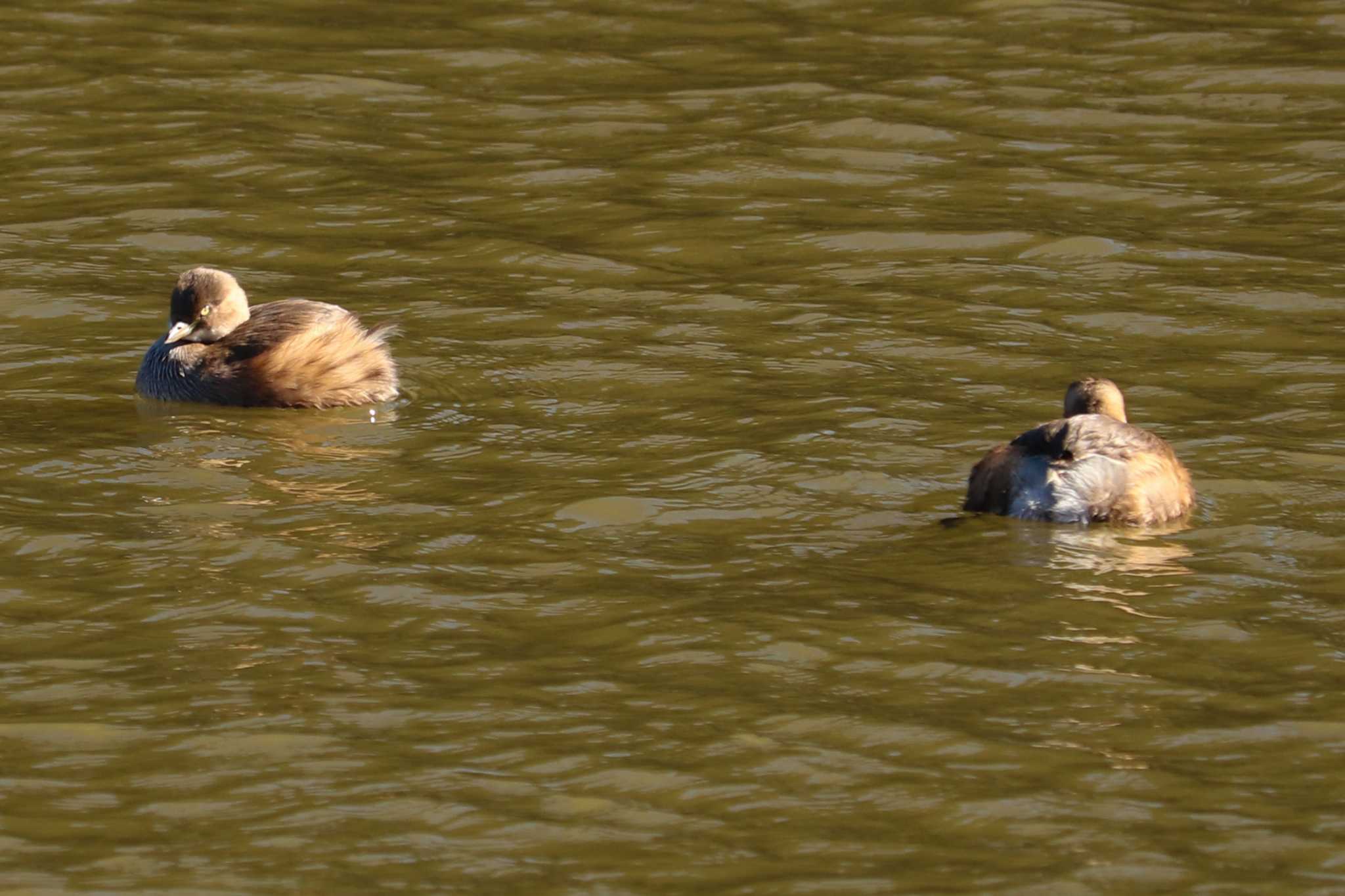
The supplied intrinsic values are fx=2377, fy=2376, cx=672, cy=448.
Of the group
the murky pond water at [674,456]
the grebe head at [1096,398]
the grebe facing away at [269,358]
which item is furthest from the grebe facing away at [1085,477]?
the grebe facing away at [269,358]

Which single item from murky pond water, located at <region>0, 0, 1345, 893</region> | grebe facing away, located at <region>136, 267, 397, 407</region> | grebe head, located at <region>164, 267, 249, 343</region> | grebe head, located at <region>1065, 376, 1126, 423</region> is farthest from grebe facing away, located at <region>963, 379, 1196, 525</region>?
grebe head, located at <region>164, 267, 249, 343</region>

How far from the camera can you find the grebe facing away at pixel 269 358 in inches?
402

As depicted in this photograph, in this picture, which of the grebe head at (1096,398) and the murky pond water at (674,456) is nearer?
the murky pond water at (674,456)

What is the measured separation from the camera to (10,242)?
40.1 ft

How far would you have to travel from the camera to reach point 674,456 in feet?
30.0

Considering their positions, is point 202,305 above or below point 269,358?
above

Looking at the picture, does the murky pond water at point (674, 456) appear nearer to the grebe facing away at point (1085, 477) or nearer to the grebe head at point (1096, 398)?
the grebe facing away at point (1085, 477)

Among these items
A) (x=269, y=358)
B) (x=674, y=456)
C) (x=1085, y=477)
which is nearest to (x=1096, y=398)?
(x=1085, y=477)

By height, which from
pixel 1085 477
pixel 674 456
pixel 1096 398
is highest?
pixel 1096 398

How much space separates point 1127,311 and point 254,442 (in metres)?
4.14

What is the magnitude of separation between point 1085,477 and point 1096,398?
2.28ft

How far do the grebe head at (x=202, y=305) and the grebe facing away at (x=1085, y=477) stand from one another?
384 cm

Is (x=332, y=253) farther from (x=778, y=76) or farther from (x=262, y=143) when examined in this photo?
(x=778, y=76)

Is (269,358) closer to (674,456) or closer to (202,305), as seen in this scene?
(202,305)
